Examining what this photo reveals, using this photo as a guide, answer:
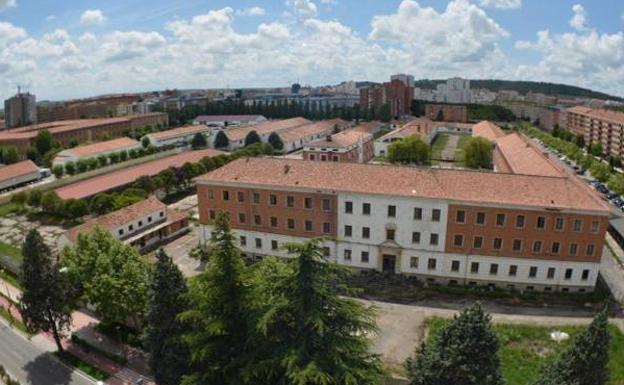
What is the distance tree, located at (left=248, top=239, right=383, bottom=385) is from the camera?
16.8 metres

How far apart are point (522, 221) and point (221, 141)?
9277 centimetres

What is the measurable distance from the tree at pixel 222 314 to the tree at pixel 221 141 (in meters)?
103

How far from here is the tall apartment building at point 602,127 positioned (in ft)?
334

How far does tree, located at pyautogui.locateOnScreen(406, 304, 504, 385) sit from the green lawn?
8.28 metres

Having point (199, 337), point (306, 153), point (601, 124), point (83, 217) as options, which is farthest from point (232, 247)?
point (601, 124)

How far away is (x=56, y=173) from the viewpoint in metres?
88.4

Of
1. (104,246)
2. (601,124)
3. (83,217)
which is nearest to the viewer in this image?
(104,246)

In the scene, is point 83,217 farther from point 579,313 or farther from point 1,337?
point 579,313

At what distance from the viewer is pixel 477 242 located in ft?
127

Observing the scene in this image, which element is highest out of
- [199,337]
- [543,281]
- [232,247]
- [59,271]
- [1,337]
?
[232,247]

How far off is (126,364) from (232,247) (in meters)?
18.9

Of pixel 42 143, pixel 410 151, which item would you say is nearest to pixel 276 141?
pixel 410 151

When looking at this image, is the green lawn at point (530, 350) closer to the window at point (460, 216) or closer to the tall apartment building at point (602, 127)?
the window at point (460, 216)

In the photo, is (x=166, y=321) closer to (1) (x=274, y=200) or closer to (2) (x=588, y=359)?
(1) (x=274, y=200)
